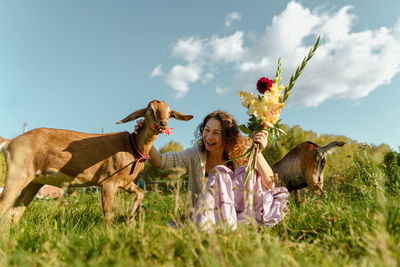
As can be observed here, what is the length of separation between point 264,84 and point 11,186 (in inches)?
135

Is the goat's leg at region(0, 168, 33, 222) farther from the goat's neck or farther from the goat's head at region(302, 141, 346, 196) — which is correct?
the goat's head at region(302, 141, 346, 196)

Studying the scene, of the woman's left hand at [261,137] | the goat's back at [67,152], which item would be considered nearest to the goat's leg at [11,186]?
the goat's back at [67,152]

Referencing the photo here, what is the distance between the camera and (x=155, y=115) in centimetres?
404

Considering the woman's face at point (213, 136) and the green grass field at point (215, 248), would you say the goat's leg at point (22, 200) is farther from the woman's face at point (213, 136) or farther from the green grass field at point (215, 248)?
the woman's face at point (213, 136)

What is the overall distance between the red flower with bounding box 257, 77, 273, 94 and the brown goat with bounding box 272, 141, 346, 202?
2.86m

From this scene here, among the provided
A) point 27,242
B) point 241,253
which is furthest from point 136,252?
point 27,242

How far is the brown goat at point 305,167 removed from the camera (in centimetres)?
584

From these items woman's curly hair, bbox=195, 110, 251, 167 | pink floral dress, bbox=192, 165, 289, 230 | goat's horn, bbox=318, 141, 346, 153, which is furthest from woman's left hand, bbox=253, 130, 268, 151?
goat's horn, bbox=318, 141, 346, 153

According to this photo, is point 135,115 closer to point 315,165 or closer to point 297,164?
point 297,164

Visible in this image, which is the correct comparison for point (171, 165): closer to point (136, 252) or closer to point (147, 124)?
point (147, 124)

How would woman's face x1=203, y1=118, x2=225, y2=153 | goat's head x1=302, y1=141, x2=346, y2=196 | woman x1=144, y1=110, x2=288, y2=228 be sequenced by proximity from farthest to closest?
goat's head x1=302, y1=141, x2=346, y2=196 → woman's face x1=203, y1=118, x2=225, y2=153 → woman x1=144, y1=110, x2=288, y2=228

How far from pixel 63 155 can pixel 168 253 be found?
2.88 m

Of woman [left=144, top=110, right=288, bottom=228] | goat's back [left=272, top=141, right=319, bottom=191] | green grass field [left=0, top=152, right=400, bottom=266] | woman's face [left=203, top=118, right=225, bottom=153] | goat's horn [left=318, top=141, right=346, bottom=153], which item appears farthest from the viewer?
goat's back [left=272, top=141, right=319, bottom=191]

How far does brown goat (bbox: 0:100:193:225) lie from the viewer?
3.85 m
